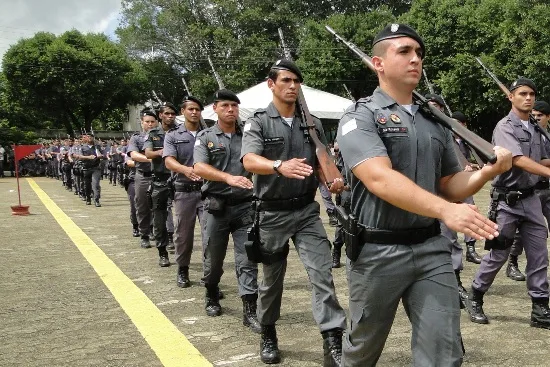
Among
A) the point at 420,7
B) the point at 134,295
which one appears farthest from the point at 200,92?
the point at 134,295

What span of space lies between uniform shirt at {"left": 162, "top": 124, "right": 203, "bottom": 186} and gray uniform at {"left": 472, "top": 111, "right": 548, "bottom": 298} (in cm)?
330

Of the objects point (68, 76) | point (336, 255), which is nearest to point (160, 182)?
point (336, 255)

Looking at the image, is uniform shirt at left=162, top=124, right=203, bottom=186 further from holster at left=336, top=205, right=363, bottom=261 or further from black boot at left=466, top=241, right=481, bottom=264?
holster at left=336, top=205, right=363, bottom=261

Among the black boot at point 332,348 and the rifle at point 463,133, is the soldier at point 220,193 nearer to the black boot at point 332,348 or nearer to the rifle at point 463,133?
the black boot at point 332,348

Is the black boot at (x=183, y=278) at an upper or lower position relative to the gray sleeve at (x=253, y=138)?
lower

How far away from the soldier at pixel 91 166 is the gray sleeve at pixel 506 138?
1245 centimetres

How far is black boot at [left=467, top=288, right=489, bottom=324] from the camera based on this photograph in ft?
16.1

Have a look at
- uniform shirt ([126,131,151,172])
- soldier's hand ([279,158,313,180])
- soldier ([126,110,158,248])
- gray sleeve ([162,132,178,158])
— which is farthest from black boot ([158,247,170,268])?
soldier's hand ([279,158,313,180])

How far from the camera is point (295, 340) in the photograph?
459 cm

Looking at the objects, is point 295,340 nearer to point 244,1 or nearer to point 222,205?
point 222,205

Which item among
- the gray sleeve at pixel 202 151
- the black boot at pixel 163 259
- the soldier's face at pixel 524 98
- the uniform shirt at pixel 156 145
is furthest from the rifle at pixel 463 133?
the uniform shirt at pixel 156 145

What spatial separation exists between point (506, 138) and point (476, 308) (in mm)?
1419

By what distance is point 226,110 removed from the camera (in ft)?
18.0

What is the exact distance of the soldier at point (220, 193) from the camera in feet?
17.5
